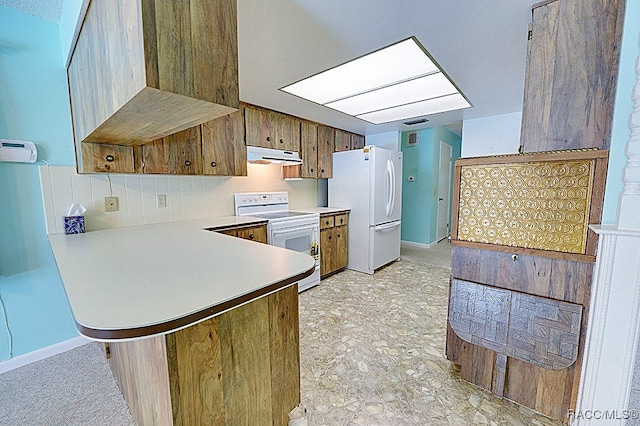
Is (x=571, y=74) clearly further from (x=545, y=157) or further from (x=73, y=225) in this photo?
(x=73, y=225)

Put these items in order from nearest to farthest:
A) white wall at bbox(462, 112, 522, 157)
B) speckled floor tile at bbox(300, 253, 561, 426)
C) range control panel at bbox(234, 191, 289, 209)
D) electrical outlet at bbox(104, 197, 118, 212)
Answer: speckled floor tile at bbox(300, 253, 561, 426) → electrical outlet at bbox(104, 197, 118, 212) → range control panel at bbox(234, 191, 289, 209) → white wall at bbox(462, 112, 522, 157)

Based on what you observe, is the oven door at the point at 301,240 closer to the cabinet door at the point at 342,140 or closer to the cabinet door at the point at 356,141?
the cabinet door at the point at 342,140

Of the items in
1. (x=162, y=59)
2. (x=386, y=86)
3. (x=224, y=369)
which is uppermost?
(x=386, y=86)

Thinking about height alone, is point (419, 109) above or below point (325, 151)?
above

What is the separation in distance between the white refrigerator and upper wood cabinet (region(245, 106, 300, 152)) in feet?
2.65

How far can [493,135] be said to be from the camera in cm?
339

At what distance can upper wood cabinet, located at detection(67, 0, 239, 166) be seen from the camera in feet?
2.47

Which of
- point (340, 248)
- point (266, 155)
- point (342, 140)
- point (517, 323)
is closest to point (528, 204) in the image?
point (517, 323)

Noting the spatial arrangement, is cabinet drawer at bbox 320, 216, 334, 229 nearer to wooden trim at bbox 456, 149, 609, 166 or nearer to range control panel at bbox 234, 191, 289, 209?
range control panel at bbox 234, 191, 289, 209

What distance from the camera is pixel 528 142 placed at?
138cm

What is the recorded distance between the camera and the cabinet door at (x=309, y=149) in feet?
11.2

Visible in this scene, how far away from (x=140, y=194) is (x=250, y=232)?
1.03 meters

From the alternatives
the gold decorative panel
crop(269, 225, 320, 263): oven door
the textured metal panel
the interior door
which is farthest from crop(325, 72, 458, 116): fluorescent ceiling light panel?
the interior door

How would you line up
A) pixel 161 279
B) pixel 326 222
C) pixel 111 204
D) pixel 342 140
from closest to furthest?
pixel 161 279, pixel 111 204, pixel 326 222, pixel 342 140
